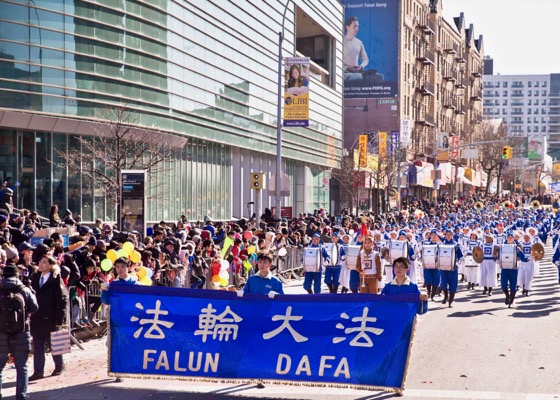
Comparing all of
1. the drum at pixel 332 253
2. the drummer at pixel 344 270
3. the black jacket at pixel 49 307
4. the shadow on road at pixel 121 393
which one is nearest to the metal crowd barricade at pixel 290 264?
the drummer at pixel 344 270

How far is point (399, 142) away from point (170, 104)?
32.9 m

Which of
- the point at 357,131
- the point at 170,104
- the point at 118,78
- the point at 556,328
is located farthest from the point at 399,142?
the point at 556,328

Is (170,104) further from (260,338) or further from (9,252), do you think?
(260,338)

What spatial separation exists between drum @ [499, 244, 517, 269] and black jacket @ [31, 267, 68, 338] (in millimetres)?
12382

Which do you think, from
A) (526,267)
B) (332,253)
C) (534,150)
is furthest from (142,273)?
(534,150)

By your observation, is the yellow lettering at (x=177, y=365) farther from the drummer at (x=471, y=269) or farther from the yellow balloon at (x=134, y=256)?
the drummer at (x=471, y=269)

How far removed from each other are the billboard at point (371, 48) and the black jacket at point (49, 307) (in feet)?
230

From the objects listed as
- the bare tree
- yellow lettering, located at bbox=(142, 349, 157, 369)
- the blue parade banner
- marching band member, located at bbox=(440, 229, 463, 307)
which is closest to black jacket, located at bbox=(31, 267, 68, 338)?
the blue parade banner

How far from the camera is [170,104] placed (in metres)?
35.8

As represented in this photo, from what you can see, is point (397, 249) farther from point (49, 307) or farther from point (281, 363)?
point (49, 307)

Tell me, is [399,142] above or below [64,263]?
above

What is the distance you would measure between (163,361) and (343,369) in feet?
Result: 7.13

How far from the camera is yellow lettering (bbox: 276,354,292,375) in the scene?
1042cm

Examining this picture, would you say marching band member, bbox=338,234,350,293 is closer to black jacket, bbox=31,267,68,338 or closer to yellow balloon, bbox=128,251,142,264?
yellow balloon, bbox=128,251,142,264
